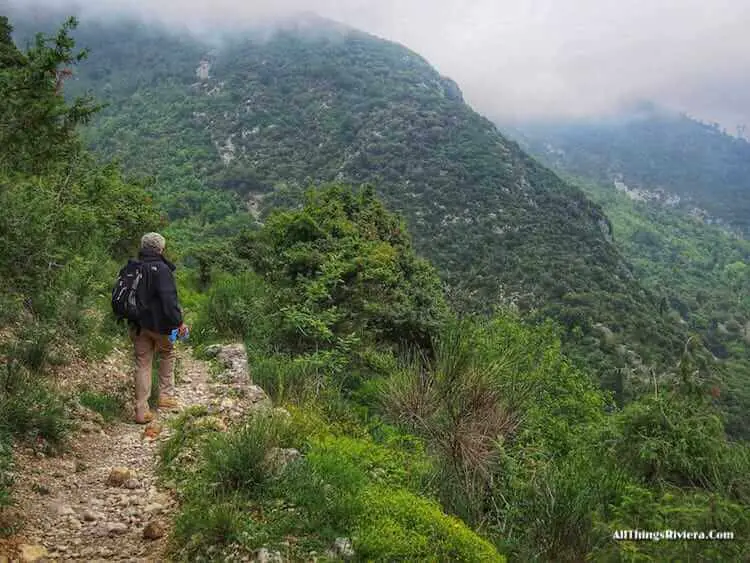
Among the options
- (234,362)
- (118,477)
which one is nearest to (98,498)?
(118,477)

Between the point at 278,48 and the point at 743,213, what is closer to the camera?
the point at 278,48

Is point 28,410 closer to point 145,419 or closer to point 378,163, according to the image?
point 145,419

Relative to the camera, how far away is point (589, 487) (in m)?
4.77

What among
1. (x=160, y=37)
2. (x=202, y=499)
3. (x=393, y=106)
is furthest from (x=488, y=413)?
(x=160, y=37)

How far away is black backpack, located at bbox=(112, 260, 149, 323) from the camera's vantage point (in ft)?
16.4

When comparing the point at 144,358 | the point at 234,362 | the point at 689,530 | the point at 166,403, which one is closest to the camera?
the point at 689,530

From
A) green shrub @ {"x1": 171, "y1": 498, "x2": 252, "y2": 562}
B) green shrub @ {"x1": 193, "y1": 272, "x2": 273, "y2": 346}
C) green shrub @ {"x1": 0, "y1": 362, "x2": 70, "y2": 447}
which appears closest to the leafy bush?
green shrub @ {"x1": 171, "y1": 498, "x2": 252, "y2": 562}

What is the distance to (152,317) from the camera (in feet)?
16.6

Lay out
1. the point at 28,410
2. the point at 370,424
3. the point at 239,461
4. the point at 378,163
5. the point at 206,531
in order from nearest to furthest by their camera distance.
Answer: the point at 206,531, the point at 239,461, the point at 28,410, the point at 370,424, the point at 378,163

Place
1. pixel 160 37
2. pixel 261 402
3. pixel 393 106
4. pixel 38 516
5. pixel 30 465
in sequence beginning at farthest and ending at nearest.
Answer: pixel 160 37 < pixel 393 106 < pixel 261 402 < pixel 30 465 < pixel 38 516

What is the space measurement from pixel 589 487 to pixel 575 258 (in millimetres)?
49040

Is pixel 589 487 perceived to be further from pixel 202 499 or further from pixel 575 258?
pixel 575 258

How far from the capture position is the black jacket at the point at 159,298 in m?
5.02

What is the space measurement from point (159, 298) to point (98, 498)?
5.83ft
